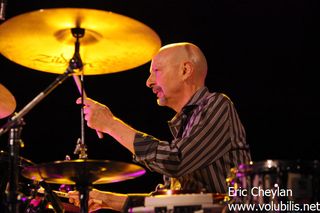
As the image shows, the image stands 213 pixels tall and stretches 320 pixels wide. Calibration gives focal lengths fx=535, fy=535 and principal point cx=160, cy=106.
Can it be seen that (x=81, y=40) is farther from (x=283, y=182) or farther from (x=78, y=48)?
(x=283, y=182)

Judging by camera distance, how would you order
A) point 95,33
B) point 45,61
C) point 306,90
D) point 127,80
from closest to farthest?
1. point 95,33
2. point 45,61
3. point 306,90
4. point 127,80

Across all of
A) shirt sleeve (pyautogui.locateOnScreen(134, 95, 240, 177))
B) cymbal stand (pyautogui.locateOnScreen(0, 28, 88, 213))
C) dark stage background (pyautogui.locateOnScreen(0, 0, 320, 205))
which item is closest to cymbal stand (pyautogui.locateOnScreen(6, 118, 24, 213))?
cymbal stand (pyautogui.locateOnScreen(0, 28, 88, 213))

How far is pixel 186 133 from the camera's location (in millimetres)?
2428

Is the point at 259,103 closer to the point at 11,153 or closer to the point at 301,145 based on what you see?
the point at 301,145

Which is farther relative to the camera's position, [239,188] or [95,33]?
[95,33]

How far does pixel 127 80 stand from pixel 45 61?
1673 mm

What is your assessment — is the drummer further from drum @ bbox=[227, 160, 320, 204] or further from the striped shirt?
drum @ bbox=[227, 160, 320, 204]

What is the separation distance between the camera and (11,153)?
6.57ft

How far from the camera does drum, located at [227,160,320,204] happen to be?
180cm

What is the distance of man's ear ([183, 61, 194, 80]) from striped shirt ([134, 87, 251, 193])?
205 millimetres

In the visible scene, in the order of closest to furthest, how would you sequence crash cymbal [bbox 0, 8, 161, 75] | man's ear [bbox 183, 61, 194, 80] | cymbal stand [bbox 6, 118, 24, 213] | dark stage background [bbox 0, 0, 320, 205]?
1. cymbal stand [bbox 6, 118, 24, 213]
2. crash cymbal [bbox 0, 8, 161, 75]
3. man's ear [bbox 183, 61, 194, 80]
4. dark stage background [bbox 0, 0, 320, 205]

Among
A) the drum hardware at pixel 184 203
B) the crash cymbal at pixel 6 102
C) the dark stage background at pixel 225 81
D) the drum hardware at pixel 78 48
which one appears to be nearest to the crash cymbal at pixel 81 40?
A: the drum hardware at pixel 78 48

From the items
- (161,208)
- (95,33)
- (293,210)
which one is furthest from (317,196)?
(95,33)

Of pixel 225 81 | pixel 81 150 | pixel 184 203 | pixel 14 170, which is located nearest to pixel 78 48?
pixel 81 150
